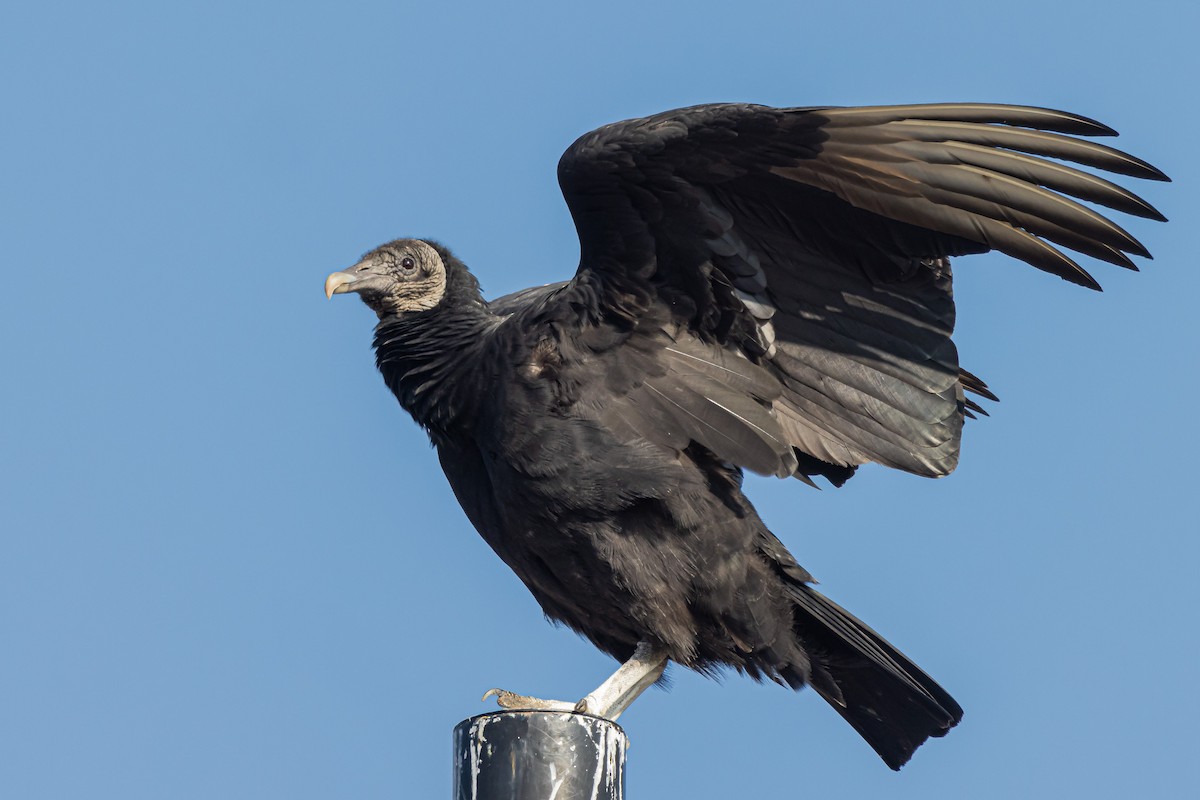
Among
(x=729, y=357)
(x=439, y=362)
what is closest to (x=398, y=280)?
(x=439, y=362)

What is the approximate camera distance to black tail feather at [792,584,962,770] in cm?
546

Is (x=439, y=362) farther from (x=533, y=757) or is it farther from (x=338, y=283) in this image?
(x=533, y=757)

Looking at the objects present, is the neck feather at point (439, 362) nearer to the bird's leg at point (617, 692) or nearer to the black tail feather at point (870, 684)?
the bird's leg at point (617, 692)

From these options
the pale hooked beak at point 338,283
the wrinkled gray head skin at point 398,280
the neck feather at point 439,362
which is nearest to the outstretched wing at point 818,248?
the neck feather at point 439,362

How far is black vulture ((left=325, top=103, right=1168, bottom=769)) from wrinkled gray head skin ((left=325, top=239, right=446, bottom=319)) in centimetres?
1

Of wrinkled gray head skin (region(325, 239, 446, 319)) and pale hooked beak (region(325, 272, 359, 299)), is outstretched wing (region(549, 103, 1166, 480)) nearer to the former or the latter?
wrinkled gray head skin (region(325, 239, 446, 319))

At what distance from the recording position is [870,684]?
5.60m

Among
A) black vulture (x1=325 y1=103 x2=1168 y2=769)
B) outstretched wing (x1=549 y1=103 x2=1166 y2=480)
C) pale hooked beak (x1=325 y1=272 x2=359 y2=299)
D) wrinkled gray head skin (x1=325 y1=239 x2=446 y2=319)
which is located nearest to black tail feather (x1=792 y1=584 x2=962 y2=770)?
black vulture (x1=325 y1=103 x2=1168 y2=769)

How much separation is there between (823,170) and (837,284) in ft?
1.47

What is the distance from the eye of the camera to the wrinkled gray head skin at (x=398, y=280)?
223 inches

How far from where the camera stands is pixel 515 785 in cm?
441

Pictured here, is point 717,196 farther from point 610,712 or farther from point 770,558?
point 610,712

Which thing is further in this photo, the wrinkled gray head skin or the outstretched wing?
the wrinkled gray head skin

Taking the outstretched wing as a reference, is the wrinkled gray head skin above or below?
above
